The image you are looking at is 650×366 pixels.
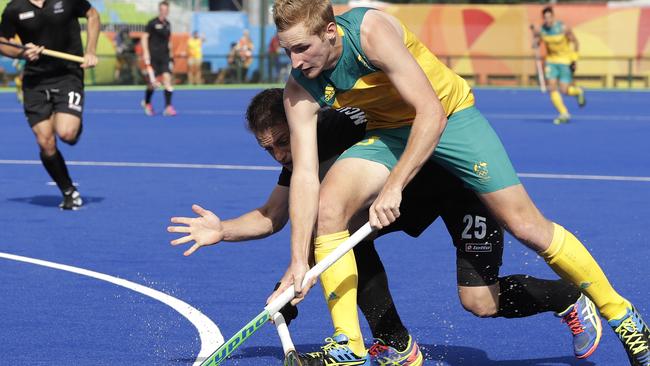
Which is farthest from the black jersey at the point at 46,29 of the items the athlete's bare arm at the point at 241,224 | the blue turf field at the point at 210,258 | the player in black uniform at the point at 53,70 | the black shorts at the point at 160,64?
the black shorts at the point at 160,64

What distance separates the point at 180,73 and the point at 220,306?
96.6ft

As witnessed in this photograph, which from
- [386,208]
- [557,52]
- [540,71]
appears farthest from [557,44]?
[386,208]

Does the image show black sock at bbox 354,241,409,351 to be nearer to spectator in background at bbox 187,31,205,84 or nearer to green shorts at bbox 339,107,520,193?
green shorts at bbox 339,107,520,193

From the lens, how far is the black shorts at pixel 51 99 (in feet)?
35.9

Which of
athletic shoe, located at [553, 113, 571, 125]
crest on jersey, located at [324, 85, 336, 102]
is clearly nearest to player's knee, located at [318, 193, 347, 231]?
crest on jersey, located at [324, 85, 336, 102]

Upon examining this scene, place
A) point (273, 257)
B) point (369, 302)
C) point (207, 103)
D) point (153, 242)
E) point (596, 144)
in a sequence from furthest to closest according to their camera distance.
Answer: point (207, 103) < point (596, 144) < point (153, 242) < point (273, 257) < point (369, 302)

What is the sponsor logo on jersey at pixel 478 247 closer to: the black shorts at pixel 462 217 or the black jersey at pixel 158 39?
the black shorts at pixel 462 217

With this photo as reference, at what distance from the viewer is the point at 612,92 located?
3428 centimetres

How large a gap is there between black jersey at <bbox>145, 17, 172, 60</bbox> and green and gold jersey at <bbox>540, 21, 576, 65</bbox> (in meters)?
7.01

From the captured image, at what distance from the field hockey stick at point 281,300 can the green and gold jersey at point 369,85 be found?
19.9 inches

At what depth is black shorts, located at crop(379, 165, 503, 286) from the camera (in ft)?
17.5

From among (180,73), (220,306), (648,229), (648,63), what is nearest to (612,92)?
(648,63)

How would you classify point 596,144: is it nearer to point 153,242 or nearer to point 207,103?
point 153,242

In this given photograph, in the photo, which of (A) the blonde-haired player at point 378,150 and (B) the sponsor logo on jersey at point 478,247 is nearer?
(A) the blonde-haired player at point 378,150
